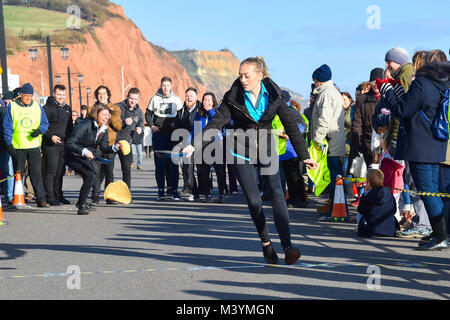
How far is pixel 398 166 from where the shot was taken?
31.9 ft

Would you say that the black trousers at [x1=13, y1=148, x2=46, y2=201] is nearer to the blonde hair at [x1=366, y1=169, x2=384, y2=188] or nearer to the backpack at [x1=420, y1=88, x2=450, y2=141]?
the blonde hair at [x1=366, y1=169, x2=384, y2=188]

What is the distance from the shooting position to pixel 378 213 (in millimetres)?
8883

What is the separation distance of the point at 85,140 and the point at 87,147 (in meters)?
0.14

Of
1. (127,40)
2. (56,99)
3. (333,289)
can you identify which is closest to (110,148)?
(56,99)

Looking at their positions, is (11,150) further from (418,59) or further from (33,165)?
(418,59)

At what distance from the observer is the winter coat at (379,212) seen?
8836 mm

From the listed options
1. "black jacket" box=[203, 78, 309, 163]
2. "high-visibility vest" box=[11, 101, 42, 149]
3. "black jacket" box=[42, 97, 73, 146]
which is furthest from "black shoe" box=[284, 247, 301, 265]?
"black jacket" box=[42, 97, 73, 146]

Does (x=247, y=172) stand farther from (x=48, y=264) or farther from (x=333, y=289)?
(x=48, y=264)

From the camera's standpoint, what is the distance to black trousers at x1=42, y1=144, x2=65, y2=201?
13.5m

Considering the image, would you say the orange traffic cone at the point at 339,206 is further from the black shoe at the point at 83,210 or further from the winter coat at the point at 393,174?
the black shoe at the point at 83,210

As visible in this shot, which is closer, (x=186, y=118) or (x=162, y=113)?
(x=186, y=118)

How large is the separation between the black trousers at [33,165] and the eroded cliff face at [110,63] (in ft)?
295

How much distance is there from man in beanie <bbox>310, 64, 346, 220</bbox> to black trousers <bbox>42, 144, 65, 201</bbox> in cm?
492

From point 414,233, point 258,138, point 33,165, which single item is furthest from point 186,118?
point 258,138
